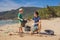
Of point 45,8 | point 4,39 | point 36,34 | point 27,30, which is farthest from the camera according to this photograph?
point 45,8

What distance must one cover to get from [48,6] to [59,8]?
3.95 metres

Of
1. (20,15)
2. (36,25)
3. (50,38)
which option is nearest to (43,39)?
(50,38)

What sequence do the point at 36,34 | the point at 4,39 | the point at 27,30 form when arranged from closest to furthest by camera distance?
1. the point at 4,39
2. the point at 36,34
3. the point at 27,30

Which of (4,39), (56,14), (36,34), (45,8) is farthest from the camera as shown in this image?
(45,8)

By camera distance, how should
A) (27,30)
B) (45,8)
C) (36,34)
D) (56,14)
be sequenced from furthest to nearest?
(45,8) < (56,14) < (27,30) < (36,34)

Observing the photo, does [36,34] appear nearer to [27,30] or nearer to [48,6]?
[27,30]

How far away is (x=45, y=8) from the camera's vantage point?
37.7m

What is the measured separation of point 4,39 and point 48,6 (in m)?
25.1

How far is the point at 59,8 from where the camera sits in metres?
40.0

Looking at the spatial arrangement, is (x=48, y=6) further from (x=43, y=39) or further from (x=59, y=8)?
(x=43, y=39)

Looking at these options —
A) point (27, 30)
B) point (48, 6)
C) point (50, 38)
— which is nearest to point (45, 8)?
point (48, 6)

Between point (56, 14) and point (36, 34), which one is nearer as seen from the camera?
point (36, 34)

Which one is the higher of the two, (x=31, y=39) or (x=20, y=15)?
(x=20, y=15)

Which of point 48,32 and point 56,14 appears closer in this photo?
point 48,32
